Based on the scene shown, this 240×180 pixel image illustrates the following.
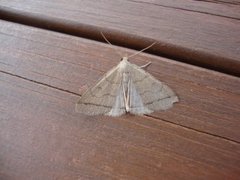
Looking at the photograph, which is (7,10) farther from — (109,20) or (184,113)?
(184,113)

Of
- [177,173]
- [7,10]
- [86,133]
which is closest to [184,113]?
[177,173]

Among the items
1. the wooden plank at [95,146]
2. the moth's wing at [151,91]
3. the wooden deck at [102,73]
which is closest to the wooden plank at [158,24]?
the wooden deck at [102,73]

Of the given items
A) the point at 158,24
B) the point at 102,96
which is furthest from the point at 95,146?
the point at 158,24

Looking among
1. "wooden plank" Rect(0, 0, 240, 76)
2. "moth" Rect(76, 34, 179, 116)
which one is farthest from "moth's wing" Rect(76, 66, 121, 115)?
"wooden plank" Rect(0, 0, 240, 76)

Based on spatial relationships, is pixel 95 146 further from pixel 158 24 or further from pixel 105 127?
pixel 158 24

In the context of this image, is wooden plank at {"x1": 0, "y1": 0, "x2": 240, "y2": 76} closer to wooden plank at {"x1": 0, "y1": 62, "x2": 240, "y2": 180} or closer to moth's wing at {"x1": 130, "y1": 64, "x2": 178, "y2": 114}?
moth's wing at {"x1": 130, "y1": 64, "x2": 178, "y2": 114}
